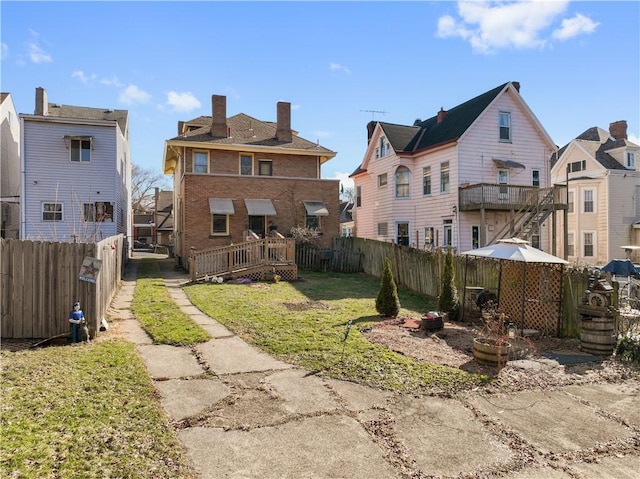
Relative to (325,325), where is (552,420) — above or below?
below

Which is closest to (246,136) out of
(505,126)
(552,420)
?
(505,126)

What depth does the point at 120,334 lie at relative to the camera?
26.7 ft

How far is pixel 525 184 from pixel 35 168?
1036 inches

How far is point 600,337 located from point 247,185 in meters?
18.0

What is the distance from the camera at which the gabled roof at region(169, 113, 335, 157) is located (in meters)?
23.7

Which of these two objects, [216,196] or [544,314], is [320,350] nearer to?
[544,314]

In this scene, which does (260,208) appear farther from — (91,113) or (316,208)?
(91,113)

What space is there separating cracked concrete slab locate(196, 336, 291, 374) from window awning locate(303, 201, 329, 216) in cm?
1537

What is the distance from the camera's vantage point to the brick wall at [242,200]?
70.9 feet

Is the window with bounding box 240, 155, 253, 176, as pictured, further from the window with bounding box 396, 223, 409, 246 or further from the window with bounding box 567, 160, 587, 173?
the window with bounding box 567, 160, 587, 173

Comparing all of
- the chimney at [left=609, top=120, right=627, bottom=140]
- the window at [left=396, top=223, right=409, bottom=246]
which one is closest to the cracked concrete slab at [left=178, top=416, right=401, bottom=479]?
the window at [left=396, top=223, right=409, bottom=246]

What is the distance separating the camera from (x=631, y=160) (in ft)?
99.6

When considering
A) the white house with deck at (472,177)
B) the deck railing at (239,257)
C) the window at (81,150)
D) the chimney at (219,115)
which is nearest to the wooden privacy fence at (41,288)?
the deck railing at (239,257)

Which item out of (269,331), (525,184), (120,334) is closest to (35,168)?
(120,334)
